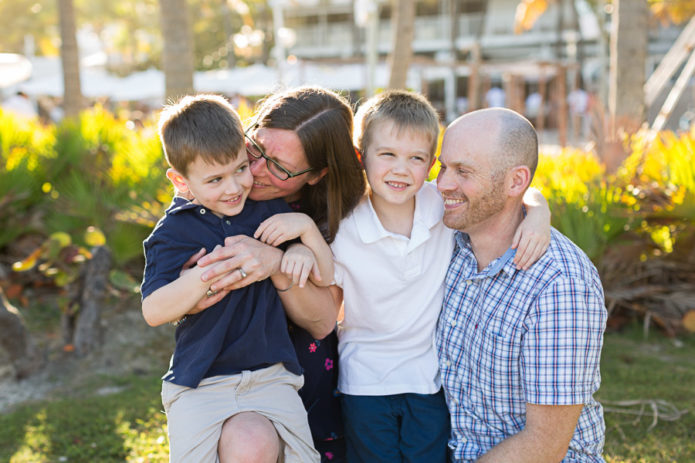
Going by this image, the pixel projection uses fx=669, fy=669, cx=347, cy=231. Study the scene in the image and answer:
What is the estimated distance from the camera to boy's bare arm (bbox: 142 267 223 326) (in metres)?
2.36

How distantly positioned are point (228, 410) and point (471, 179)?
1.29m

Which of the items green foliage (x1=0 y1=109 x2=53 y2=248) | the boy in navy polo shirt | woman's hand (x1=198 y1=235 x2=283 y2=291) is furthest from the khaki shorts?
green foliage (x1=0 y1=109 x2=53 y2=248)

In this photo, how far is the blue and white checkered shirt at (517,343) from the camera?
2371 millimetres

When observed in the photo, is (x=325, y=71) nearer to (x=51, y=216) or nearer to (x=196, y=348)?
(x=51, y=216)

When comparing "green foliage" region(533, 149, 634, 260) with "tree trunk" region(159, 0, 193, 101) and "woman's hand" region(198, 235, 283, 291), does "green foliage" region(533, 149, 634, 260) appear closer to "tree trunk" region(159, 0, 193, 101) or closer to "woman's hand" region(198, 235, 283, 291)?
"woman's hand" region(198, 235, 283, 291)

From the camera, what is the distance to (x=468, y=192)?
2682 millimetres

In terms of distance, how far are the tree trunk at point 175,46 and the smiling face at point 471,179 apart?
5143 mm

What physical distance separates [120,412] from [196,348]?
2291 millimetres

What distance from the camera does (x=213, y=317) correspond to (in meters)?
2.54

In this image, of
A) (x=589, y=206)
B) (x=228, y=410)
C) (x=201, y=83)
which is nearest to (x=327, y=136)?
(x=228, y=410)

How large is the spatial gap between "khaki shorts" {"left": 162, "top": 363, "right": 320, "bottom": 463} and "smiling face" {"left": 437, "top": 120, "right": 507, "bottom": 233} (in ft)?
3.15

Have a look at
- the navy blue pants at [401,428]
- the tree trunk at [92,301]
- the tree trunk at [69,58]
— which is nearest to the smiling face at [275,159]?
the navy blue pants at [401,428]

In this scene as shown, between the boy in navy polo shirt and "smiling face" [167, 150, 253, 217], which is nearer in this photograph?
the boy in navy polo shirt

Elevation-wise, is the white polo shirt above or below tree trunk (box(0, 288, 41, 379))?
above
